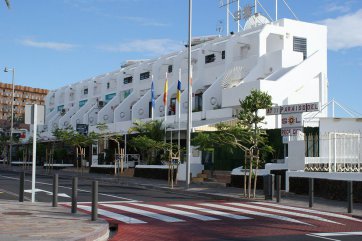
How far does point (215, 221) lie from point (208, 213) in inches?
69.7

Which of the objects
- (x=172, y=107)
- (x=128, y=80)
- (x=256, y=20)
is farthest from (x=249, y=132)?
(x=128, y=80)

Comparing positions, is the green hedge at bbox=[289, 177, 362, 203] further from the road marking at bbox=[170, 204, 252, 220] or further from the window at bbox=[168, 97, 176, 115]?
the window at bbox=[168, 97, 176, 115]

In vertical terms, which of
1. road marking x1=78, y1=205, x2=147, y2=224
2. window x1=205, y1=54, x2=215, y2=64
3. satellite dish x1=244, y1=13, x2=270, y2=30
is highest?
satellite dish x1=244, y1=13, x2=270, y2=30

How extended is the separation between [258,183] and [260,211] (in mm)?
9633

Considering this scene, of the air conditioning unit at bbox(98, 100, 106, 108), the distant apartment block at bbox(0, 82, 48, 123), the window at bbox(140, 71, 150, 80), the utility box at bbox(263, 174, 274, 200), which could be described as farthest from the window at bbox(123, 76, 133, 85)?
the distant apartment block at bbox(0, 82, 48, 123)

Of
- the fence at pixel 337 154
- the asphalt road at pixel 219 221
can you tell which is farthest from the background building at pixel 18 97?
the asphalt road at pixel 219 221

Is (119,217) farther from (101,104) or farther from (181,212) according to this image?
(101,104)

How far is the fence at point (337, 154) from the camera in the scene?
838 inches

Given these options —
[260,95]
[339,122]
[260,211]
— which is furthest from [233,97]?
[260,211]

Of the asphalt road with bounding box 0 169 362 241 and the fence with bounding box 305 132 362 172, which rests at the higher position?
the fence with bounding box 305 132 362 172

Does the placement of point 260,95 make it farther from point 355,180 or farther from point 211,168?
point 211,168

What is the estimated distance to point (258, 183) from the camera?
2603 centimetres

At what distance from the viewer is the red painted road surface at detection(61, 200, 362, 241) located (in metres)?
11.5

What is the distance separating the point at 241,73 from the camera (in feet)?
138
